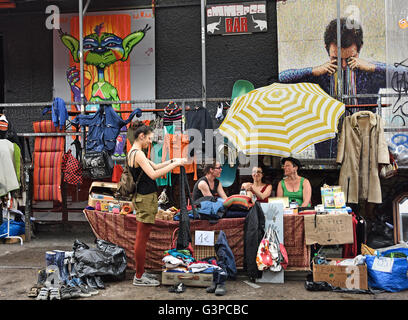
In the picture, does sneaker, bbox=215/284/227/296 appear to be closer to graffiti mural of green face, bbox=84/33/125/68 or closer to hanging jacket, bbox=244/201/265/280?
hanging jacket, bbox=244/201/265/280

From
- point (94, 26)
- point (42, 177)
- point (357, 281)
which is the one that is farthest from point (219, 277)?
point (94, 26)

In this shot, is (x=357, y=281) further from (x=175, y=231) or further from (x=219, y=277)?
(x=175, y=231)

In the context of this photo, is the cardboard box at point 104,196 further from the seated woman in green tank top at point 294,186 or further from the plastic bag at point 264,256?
the seated woman in green tank top at point 294,186

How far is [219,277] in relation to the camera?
5.26m

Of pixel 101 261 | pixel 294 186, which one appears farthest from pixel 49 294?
pixel 294 186

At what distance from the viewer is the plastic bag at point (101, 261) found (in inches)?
217

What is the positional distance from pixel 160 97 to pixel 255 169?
3.63 meters

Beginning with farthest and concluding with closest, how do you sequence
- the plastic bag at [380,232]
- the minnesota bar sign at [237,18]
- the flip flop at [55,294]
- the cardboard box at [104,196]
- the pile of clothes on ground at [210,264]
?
1. the minnesota bar sign at [237,18]
2. the plastic bag at [380,232]
3. the cardboard box at [104,196]
4. the pile of clothes on ground at [210,264]
5. the flip flop at [55,294]

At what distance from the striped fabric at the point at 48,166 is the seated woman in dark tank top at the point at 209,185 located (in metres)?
3.10

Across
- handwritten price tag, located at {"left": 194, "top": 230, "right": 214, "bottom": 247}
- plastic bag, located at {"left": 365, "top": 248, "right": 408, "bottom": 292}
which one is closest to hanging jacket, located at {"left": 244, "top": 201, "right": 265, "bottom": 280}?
handwritten price tag, located at {"left": 194, "top": 230, "right": 214, "bottom": 247}

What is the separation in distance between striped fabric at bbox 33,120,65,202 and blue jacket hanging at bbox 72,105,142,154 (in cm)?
79

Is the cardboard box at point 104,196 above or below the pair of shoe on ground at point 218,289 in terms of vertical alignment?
above

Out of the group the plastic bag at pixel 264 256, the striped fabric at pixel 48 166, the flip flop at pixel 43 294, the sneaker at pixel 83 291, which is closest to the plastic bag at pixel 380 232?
the plastic bag at pixel 264 256

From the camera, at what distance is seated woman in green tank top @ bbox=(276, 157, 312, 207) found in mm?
6465
